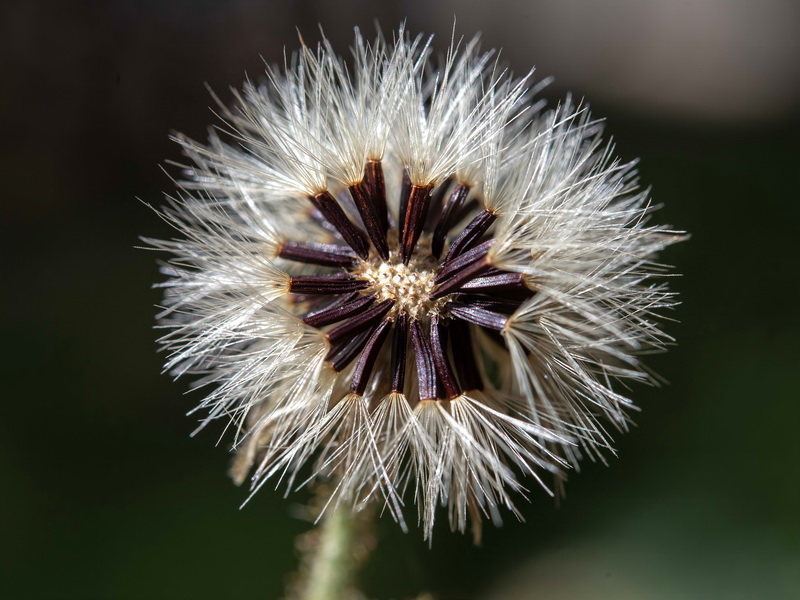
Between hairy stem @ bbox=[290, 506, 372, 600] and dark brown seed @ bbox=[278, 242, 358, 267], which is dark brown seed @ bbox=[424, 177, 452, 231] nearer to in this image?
dark brown seed @ bbox=[278, 242, 358, 267]

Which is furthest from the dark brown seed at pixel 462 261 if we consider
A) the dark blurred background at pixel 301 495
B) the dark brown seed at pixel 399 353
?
the dark blurred background at pixel 301 495

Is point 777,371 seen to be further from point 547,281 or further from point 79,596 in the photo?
point 79,596

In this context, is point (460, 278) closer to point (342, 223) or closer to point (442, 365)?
point (442, 365)

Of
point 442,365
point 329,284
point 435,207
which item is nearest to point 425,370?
point 442,365

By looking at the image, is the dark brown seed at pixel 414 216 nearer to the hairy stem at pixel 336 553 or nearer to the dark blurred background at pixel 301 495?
the hairy stem at pixel 336 553

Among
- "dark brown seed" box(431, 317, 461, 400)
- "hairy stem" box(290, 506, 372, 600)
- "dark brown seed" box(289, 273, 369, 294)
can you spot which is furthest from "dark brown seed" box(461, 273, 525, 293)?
"hairy stem" box(290, 506, 372, 600)

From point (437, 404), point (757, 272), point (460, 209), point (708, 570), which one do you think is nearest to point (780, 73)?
point (757, 272)
